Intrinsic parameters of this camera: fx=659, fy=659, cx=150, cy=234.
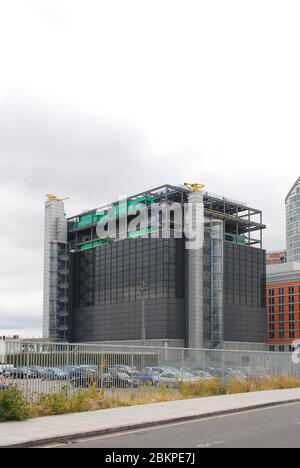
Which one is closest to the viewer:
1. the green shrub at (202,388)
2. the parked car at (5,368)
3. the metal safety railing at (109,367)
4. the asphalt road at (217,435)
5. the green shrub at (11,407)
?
the asphalt road at (217,435)

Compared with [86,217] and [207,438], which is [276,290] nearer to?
[86,217]

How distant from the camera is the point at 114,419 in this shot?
58.7 feet

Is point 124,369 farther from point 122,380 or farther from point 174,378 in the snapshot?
point 174,378

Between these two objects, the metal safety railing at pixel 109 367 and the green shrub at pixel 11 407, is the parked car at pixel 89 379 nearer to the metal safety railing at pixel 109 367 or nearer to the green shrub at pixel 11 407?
the metal safety railing at pixel 109 367

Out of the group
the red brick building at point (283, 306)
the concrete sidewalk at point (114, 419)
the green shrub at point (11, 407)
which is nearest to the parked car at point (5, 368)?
the green shrub at point (11, 407)

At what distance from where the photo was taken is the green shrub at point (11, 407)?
17219 millimetres

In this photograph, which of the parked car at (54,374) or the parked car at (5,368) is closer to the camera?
the parked car at (5,368)

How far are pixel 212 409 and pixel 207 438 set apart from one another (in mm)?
7169

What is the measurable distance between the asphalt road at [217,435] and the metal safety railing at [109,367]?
4700 millimetres

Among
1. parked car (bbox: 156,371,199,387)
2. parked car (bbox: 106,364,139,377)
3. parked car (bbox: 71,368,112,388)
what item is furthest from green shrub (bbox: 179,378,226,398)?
parked car (bbox: 71,368,112,388)

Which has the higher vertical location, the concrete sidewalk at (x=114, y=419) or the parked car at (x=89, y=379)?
the parked car at (x=89, y=379)

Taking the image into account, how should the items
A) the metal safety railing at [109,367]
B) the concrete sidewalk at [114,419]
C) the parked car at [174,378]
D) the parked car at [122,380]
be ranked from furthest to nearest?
the parked car at [174,378], the parked car at [122,380], the metal safety railing at [109,367], the concrete sidewalk at [114,419]

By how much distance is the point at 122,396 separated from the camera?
914 inches

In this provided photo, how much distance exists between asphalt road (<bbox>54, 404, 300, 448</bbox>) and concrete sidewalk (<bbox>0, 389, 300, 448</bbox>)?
55cm
